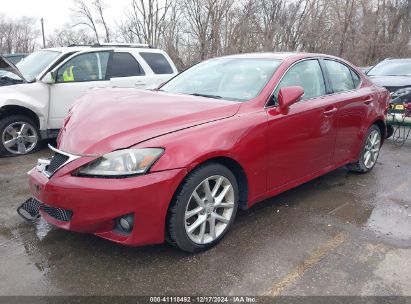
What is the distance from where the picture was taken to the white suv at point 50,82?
6.07 meters

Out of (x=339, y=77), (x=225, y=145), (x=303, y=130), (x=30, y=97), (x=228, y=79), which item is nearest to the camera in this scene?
(x=225, y=145)

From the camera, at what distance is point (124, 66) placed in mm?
7145

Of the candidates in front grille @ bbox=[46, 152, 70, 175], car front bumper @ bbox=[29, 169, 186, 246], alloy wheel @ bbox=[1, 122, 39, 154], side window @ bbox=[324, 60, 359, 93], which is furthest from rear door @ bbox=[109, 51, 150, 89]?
car front bumper @ bbox=[29, 169, 186, 246]

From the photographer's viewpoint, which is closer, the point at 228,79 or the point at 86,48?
the point at 228,79

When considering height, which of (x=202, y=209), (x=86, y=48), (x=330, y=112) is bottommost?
(x=202, y=209)

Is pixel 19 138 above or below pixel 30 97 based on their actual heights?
below

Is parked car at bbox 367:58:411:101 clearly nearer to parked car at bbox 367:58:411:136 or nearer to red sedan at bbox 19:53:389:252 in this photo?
parked car at bbox 367:58:411:136

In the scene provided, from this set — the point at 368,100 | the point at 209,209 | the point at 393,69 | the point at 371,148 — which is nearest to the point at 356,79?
the point at 368,100

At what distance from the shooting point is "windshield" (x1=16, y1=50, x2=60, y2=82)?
6473 millimetres

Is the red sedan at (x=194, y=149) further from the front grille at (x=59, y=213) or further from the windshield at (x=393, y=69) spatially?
the windshield at (x=393, y=69)

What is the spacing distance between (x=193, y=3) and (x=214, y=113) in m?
28.9

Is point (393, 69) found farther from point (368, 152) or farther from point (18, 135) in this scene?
point (18, 135)

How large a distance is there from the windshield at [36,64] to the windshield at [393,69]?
7.40 meters

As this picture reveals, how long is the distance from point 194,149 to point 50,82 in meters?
4.22
